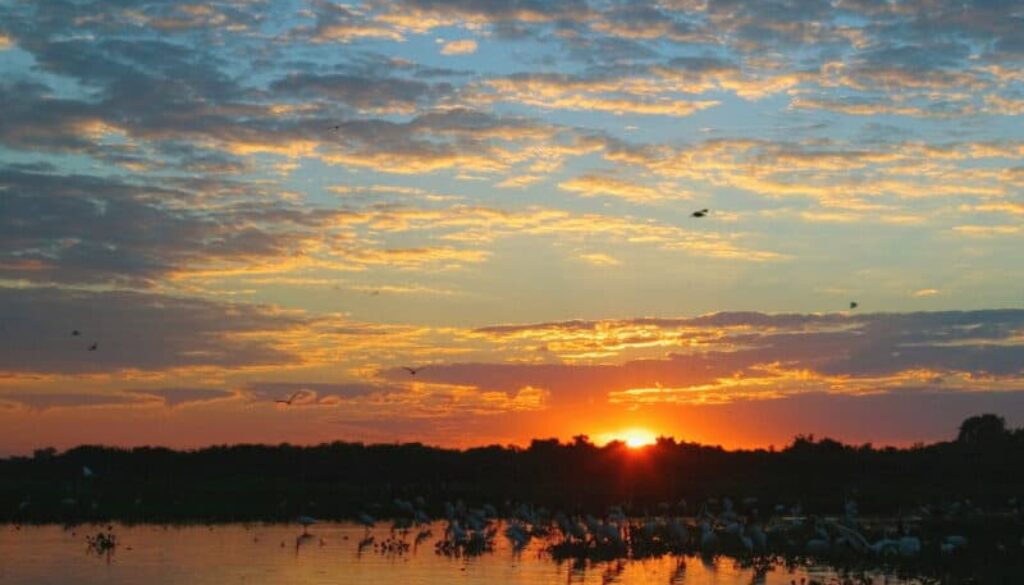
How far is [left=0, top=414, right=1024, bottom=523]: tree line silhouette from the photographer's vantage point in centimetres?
5269

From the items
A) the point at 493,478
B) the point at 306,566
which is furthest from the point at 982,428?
the point at 306,566

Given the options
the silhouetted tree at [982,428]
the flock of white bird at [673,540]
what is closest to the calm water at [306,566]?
the flock of white bird at [673,540]

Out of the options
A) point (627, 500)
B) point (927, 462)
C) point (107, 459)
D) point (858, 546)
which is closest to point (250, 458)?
point (107, 459)

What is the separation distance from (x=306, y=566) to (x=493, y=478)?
124ft

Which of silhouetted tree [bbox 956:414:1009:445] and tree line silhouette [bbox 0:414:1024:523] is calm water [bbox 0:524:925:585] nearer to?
tree line silhouette [bbox 0:414:1024:523]

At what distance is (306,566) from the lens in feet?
102

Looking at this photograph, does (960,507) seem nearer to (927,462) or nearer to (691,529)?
(691,529)

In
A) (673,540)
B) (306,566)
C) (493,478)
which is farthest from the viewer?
(493,478)

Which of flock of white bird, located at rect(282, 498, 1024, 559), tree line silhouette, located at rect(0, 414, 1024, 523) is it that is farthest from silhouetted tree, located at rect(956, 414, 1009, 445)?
flock of white bird, located at rect(282, 498, 1024, 559)

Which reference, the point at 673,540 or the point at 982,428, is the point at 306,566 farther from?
the point at 982,428

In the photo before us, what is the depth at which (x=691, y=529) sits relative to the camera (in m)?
37.4

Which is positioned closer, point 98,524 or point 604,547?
point 604,547

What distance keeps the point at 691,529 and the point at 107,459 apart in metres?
45.7

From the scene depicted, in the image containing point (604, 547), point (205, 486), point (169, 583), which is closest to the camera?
point (169, 583)
